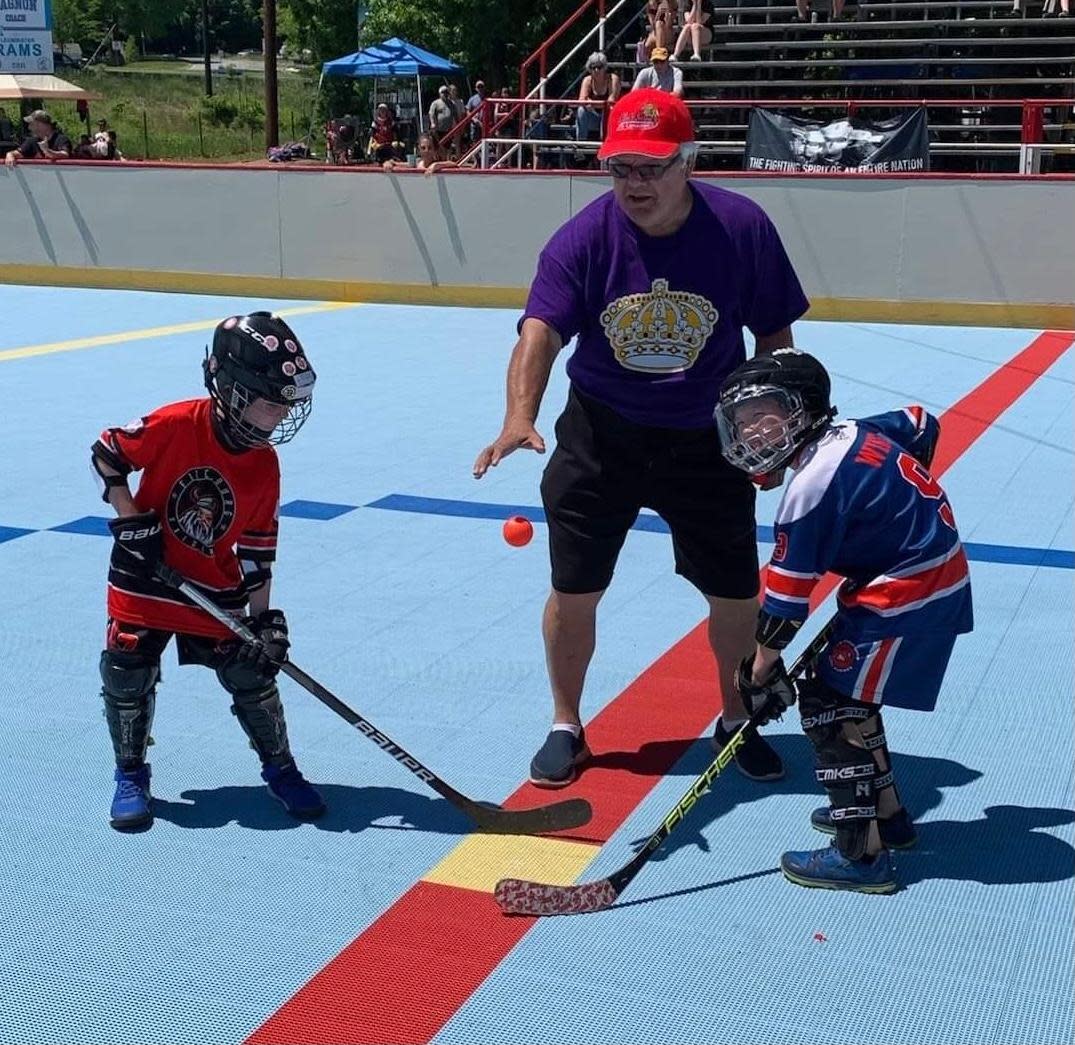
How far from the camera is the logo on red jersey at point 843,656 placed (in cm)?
342

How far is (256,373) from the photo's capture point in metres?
3.53

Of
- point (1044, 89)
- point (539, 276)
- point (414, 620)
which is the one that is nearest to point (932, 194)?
point (1044, 89)

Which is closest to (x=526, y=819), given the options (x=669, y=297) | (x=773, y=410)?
(x=773, y=410)

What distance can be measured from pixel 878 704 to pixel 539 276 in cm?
143

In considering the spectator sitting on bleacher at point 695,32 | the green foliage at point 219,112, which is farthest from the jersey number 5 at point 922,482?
the green foliage at point 219,112

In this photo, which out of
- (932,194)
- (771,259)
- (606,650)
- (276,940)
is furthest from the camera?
(932,194)

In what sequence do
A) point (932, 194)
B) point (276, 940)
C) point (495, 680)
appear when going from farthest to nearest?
point (932, 194)
point (495, 680)
point (276, 940)

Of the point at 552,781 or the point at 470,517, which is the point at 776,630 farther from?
the point at 470,517

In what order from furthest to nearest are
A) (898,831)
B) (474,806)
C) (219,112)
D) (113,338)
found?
(219,112)
(113,338)
(474,806)
(898,831)

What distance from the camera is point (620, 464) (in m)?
4.07

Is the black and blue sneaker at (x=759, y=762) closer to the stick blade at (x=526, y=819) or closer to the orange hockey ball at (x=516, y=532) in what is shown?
the stick blade at (x=526, y=819)

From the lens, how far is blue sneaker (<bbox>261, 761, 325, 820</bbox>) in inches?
152

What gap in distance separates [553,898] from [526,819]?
0.45m

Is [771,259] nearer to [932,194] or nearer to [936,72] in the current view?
[932,194]
